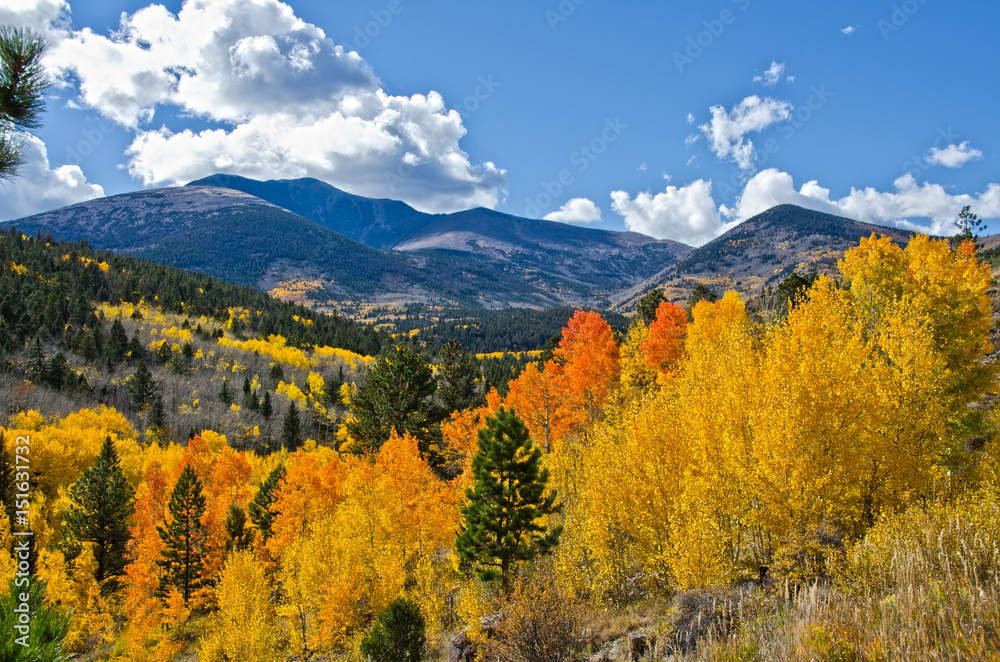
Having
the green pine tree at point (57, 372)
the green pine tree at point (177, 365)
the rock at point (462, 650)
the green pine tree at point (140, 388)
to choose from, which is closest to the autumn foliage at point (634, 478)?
the rock at point (462, 650)

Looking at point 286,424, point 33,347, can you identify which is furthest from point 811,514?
point 33,347

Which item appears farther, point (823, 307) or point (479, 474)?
point (479, 474)

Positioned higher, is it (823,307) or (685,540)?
(823,307)

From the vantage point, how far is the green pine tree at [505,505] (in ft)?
71.0

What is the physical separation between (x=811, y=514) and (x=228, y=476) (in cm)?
6224

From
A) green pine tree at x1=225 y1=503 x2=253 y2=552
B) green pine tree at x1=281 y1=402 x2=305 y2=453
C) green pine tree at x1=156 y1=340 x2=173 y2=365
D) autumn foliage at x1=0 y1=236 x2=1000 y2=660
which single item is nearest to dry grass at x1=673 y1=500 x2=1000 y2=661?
autumn foliage at x1=0 y1=236 x2=1000 y2=660

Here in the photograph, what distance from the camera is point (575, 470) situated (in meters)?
25.1

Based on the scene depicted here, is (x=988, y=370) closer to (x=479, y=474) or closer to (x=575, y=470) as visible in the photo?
(x=575, y=470)

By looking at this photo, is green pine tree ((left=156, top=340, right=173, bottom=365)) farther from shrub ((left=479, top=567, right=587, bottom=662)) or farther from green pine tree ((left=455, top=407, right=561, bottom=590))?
shrub ((left=479, top=567, right=587, bottom=662))

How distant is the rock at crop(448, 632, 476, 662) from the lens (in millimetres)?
19078

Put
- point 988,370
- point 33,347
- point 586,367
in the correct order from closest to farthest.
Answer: point 988,370 → point 586,367 → point 33,347

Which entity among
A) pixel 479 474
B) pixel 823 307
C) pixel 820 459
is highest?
pixel 823 307

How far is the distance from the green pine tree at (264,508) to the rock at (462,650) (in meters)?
29.7

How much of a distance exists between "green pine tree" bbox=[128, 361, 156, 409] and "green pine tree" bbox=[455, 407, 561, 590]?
9291cm
